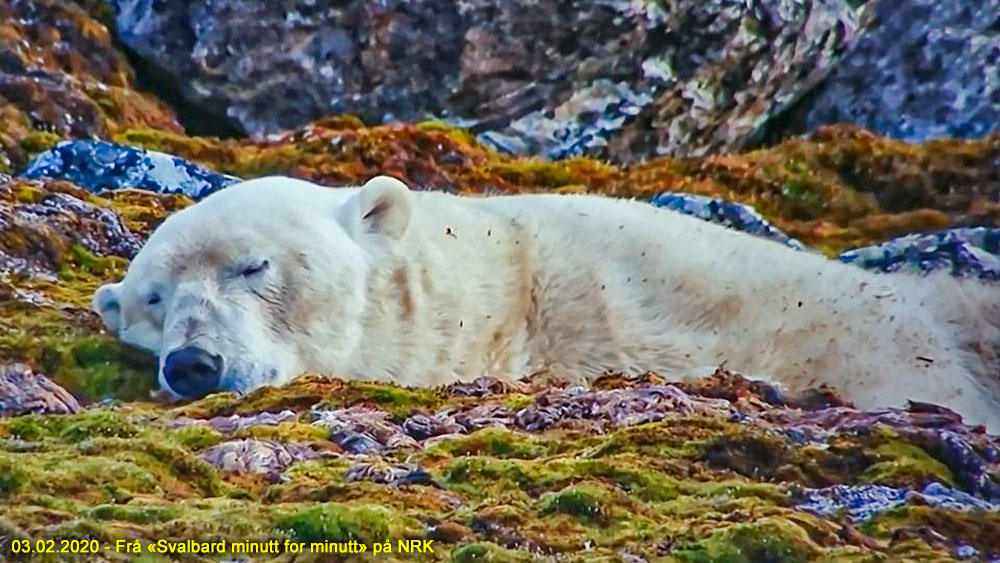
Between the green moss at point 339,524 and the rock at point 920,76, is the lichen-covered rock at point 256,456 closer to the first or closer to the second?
the green moss at point 339,524

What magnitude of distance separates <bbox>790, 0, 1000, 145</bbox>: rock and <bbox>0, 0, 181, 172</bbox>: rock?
8.31 meters

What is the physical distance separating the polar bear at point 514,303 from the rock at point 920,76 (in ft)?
40.6

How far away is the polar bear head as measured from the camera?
7.96 metres

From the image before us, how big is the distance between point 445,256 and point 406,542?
12.1 ft

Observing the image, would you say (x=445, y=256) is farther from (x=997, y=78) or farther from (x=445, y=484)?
(x=997, y=78)

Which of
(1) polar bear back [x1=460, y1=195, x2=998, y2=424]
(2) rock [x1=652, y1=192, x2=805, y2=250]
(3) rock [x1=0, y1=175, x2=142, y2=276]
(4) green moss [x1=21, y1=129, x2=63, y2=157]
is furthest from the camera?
(4) green moss [x1=21, y1=129, x2=63, y2=157]

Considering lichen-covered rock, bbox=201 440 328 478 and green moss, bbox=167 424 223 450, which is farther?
green moss, bbox=167 424 223 450

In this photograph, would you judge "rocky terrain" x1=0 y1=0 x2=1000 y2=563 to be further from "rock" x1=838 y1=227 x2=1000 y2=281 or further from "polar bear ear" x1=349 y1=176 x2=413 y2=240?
"polar bear ear" x1=349 y1=176 x2=413 y2=240

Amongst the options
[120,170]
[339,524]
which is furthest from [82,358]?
[120,170]

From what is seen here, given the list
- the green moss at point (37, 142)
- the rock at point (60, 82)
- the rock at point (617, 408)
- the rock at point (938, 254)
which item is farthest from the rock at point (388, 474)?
the green moss at point (37, 142)

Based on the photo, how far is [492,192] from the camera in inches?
523

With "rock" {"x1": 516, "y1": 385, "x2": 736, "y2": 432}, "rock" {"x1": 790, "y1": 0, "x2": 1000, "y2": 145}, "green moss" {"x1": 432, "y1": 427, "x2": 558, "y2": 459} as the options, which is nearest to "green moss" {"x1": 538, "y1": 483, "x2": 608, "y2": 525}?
"green moss" {"x1": 432, "y1": 427, "x2": 558, "y2": 459}

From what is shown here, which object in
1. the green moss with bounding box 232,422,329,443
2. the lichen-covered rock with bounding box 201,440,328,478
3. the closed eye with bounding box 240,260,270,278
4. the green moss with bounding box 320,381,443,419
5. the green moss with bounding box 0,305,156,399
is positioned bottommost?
the green moss with bounding box 0,305,156,399

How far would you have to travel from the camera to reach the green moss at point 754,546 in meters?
5.27
